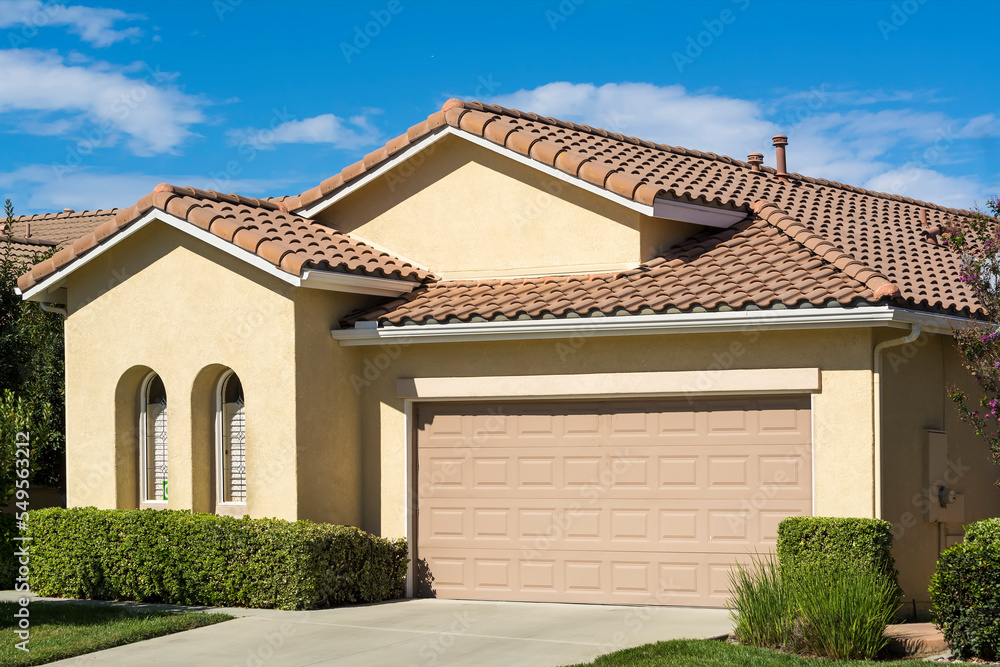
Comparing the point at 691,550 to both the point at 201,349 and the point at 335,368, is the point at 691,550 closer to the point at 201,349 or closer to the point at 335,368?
the point at 335,368

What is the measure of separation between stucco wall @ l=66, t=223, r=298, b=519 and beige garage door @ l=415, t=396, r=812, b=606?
6.29 feet

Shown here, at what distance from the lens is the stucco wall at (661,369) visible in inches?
484

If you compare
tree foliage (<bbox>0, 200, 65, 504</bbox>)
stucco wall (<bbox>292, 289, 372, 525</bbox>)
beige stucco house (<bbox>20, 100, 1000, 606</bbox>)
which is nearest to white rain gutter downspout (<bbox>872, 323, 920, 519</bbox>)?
beige stucco house (<bbox>20, 100, 1000, 606</bbox>)

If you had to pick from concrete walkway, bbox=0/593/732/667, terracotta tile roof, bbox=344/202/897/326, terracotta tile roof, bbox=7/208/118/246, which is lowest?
concrete walkway, bbox=0/593/732/667

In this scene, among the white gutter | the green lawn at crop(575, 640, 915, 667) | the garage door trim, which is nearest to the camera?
the green lawn at crop(575, 640, 915, 667)

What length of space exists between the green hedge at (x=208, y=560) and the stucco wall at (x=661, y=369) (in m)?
1.01

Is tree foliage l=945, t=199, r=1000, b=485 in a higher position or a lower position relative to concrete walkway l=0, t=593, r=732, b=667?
higher

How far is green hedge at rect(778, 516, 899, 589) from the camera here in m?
11.6

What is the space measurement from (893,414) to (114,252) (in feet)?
32.3

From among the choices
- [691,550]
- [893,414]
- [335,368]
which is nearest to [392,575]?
[335,368]

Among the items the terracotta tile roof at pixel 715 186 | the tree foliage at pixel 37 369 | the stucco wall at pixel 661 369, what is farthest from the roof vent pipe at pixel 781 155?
the tree foliage at pixel 37 369

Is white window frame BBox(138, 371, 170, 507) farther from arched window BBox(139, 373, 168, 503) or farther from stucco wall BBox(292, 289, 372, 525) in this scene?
stucco wall BBox(292, 289, 372, 525)

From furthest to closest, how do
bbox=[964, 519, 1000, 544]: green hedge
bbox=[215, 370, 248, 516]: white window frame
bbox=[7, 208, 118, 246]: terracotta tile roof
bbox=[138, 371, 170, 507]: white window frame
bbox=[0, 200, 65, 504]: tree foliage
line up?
bbox=[7, 208, 118, 246]: terracotta tile roof → bbox=[0, 200, 65, 504]: tree foliage → bbox=[138, 371, 170, 507]: white window frame → bbox=[215, 370, 248, 516]: white window frame → bbox=[964, 519, 1000, 544]: green hedge

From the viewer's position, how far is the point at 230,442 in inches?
577
